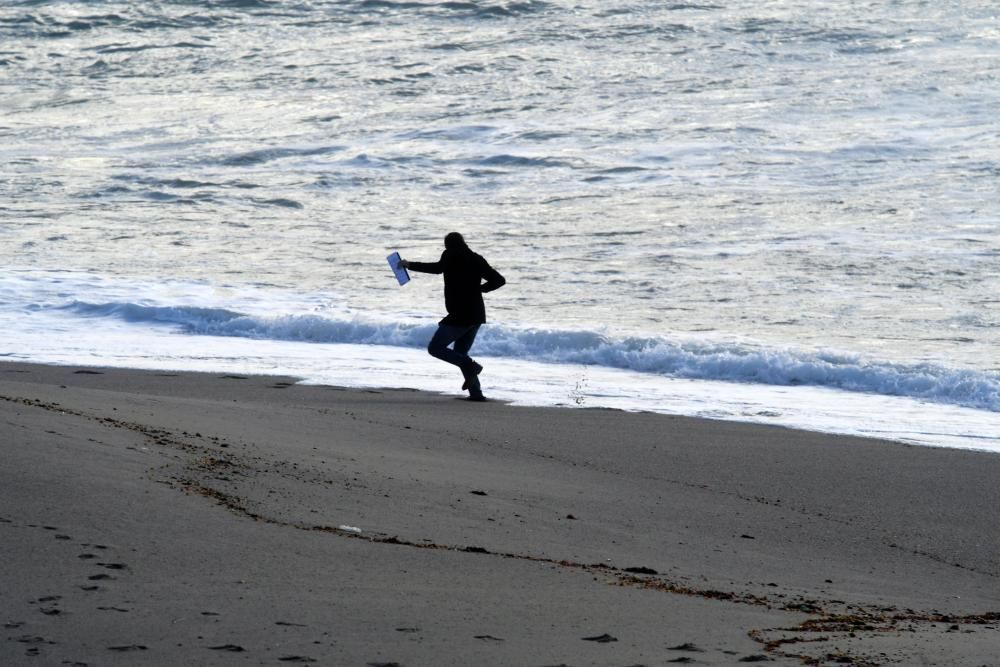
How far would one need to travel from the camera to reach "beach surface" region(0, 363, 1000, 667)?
3.67m

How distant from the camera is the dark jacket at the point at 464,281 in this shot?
33.0ft

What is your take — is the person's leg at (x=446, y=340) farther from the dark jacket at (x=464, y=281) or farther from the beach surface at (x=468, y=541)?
the beach surface at (x=468, y=541)

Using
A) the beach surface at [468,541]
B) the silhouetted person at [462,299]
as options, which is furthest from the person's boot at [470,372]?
the beach surface at [468,541]

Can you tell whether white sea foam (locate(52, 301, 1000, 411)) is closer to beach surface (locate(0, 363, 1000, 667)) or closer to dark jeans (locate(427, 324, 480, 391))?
dark jeans (locate(427, 324, 480, 391))

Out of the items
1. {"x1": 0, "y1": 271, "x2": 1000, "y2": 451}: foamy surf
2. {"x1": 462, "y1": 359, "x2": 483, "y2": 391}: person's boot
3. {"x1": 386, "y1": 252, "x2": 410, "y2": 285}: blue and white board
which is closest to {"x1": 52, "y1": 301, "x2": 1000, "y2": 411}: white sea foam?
{"x1": 0, "y1": 271, "x2": 1000, "y2": 451}: foamy surf

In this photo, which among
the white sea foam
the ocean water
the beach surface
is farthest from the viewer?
the ocean water

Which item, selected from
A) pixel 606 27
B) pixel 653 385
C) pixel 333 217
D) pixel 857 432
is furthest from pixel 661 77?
pixel 857 432

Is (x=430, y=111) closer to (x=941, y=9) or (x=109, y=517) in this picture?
(x=941, y=9)

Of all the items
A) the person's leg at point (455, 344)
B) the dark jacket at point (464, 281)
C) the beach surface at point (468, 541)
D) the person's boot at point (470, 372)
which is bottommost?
the beach surface at point (468, 541)

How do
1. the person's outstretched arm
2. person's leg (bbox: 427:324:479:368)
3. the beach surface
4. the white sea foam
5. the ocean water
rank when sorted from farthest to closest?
the ocean water → the white sea foam → person's leg (bbox: 427:324:479:368) → the person's outstretched arm → the beach surface

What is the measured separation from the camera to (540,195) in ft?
73.9

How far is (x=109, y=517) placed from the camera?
4.59 meters

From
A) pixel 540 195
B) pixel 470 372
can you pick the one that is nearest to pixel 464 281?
pixel 470 372

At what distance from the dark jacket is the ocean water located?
81cm
